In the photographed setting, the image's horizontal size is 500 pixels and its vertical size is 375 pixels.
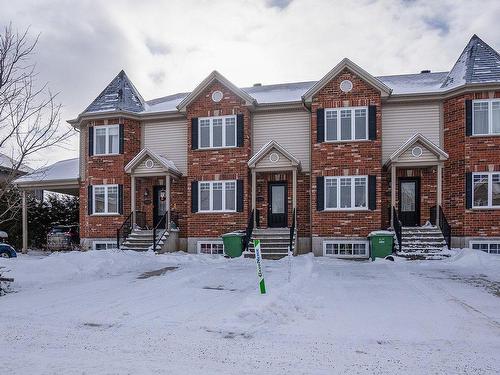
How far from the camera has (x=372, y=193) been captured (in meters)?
16.0

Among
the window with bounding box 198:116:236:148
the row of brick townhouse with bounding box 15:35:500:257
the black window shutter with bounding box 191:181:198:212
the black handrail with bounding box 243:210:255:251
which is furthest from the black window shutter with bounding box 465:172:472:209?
the black window shutter with bounding box 191:181:198:212

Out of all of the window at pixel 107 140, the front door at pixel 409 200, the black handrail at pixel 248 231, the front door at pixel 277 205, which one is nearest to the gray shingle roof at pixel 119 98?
the window at pixel 107 140

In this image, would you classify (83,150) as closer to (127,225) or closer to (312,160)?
(127,225)

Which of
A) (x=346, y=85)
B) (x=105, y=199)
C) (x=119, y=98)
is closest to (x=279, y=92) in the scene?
(x=346, y=85)

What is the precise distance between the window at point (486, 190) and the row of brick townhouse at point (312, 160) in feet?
0.13

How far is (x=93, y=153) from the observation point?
18906 millimetres

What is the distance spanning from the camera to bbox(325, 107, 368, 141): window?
16.4 metres

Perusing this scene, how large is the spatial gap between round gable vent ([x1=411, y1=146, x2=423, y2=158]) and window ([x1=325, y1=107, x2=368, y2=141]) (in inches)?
74.4

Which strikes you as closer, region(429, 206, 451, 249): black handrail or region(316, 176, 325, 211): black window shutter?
region(429, 206, 451, 249): black handrail

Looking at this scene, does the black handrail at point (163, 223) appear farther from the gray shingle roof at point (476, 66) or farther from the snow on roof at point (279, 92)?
the gray shingle roof at point (476, 66)

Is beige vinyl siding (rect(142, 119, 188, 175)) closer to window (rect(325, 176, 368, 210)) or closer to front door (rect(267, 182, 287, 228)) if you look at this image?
front door (rect(267, 182, 287, 228))

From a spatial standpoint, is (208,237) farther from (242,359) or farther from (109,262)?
(242,359)

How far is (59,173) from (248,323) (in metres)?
17.6

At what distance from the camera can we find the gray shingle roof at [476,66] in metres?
15.8
